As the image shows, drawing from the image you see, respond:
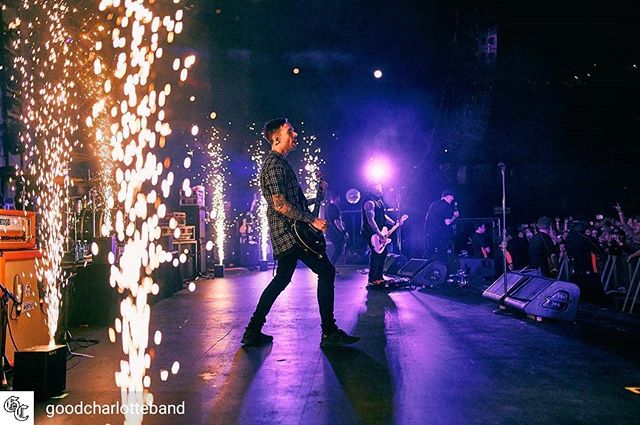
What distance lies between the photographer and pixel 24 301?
13.3ft

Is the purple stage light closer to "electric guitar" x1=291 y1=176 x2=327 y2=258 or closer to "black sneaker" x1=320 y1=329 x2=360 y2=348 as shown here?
"electric guitar" x1=291 y1=176 x2=327 y2=258

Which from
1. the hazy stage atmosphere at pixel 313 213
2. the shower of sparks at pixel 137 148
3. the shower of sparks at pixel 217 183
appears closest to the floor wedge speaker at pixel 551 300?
the hazy stage atmosphere at pixel 313 213

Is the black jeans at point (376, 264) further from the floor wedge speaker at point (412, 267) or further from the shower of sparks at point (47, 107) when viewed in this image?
the shower of sparks at point (47, 107)

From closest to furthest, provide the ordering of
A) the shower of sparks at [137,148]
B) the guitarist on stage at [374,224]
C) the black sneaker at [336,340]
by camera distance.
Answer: the black sneaker at [336,340] < the shower of sparks at [137,148] < the guitarist on stage at [374,224]

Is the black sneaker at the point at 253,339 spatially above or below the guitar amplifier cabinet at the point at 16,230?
below

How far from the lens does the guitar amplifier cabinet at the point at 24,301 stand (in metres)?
3.86

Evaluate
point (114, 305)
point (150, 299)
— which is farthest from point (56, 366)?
point (150, 299)

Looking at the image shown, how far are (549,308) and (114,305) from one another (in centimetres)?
529

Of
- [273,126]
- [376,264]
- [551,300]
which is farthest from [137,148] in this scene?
[551,300]

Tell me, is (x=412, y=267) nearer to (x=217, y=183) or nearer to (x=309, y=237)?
(x=309, y=237)

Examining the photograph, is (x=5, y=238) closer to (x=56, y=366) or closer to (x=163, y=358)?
(x=56, y=366)

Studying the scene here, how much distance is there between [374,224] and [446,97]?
13.3ft

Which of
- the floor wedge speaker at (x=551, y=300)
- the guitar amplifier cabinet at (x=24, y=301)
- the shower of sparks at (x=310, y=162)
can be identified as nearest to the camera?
the guitar amplifier cabinet at (x=24, y=301)

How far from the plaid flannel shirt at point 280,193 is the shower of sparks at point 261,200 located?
35.2 feet
